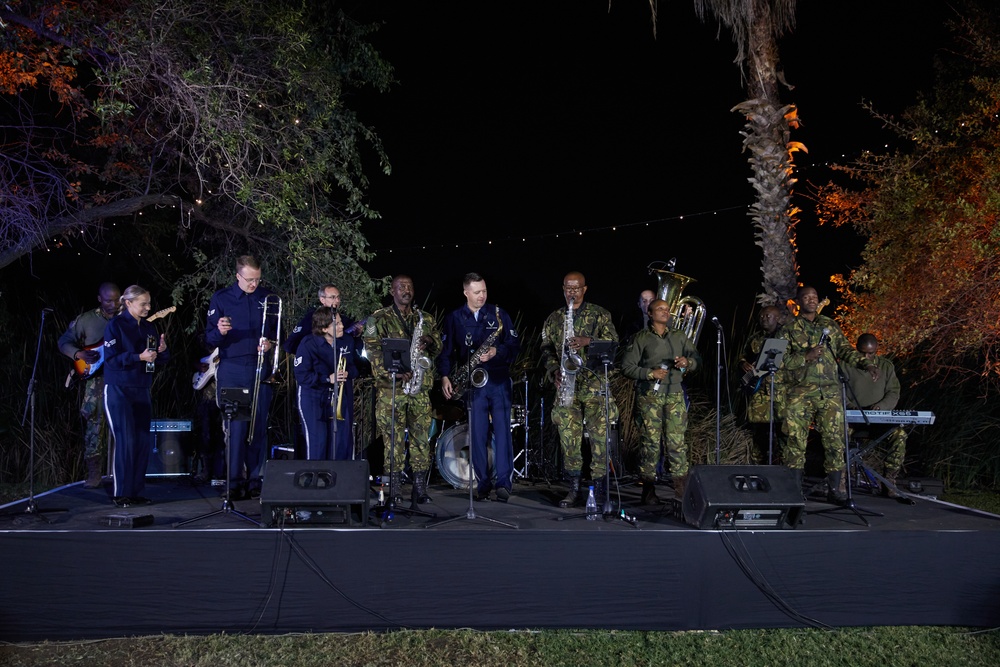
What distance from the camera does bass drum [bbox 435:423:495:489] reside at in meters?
8.88

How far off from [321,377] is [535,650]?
3328mm

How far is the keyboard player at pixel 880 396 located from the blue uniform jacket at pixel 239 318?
5.94 metres

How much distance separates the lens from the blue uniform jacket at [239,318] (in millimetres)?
7719

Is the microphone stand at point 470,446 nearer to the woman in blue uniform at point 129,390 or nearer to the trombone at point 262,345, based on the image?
the trombone at point 262,345

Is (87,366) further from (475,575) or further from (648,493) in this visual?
(648,493)

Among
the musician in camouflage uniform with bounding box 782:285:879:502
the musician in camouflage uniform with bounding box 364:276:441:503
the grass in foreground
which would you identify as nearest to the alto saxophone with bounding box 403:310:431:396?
the musician in camouflage uniform with bounding box 364:276:441:503

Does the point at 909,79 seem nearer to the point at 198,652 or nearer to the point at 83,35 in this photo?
the point at 83,35

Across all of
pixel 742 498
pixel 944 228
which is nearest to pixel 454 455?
pixel 742 498

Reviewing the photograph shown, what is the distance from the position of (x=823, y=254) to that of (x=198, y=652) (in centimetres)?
1684

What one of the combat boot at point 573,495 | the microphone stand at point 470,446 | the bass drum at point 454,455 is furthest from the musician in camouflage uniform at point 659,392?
the bass drum at point 454,455

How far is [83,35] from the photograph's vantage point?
8672 millimetres

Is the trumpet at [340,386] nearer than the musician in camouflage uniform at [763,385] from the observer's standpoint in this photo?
Yes

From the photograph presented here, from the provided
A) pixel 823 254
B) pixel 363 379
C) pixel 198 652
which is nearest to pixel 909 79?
pixel 823 254

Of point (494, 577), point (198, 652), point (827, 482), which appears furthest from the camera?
point (827, 482)
